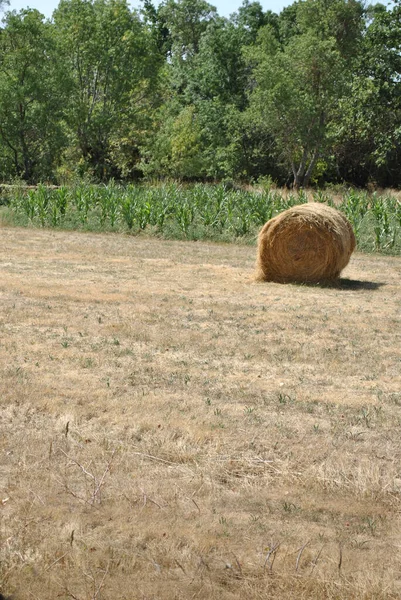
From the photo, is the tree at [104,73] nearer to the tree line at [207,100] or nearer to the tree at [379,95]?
the tree line at [207,100]

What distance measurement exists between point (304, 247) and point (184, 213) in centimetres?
742

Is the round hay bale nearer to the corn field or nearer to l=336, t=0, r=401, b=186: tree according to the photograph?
the corn field

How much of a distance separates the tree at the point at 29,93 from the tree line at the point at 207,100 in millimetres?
68

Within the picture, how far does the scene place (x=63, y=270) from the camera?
13.7 metres

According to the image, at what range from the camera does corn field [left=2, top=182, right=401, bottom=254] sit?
19.7m

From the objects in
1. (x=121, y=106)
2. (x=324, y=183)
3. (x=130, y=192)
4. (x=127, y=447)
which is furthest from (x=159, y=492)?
(x=121, y=106)

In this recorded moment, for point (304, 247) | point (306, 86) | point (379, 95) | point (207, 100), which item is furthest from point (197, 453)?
point (207, 100)

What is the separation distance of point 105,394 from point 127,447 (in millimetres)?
1139

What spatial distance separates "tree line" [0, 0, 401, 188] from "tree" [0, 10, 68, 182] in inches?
2.7

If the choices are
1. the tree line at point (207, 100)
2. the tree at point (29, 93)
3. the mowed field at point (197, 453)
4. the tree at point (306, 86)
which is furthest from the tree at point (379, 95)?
the mowed field at point (197, 453)

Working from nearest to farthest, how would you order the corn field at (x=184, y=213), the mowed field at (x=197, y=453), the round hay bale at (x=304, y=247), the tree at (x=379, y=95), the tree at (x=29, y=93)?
the mowed field at (x=197, y=453) < the round hay bale at (x=304, y=247) < the corn field at (x=184, y=213) < the tree at (x=29, y=93) < the tree at (x=379, y=95)

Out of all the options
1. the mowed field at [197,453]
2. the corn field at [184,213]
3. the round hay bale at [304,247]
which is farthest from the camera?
the corn field at [184,213]

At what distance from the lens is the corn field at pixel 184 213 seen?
19.7m

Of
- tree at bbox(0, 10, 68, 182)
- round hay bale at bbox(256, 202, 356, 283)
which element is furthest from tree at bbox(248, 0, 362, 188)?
round hay bale at bbox(256, 202, 356, 283)
